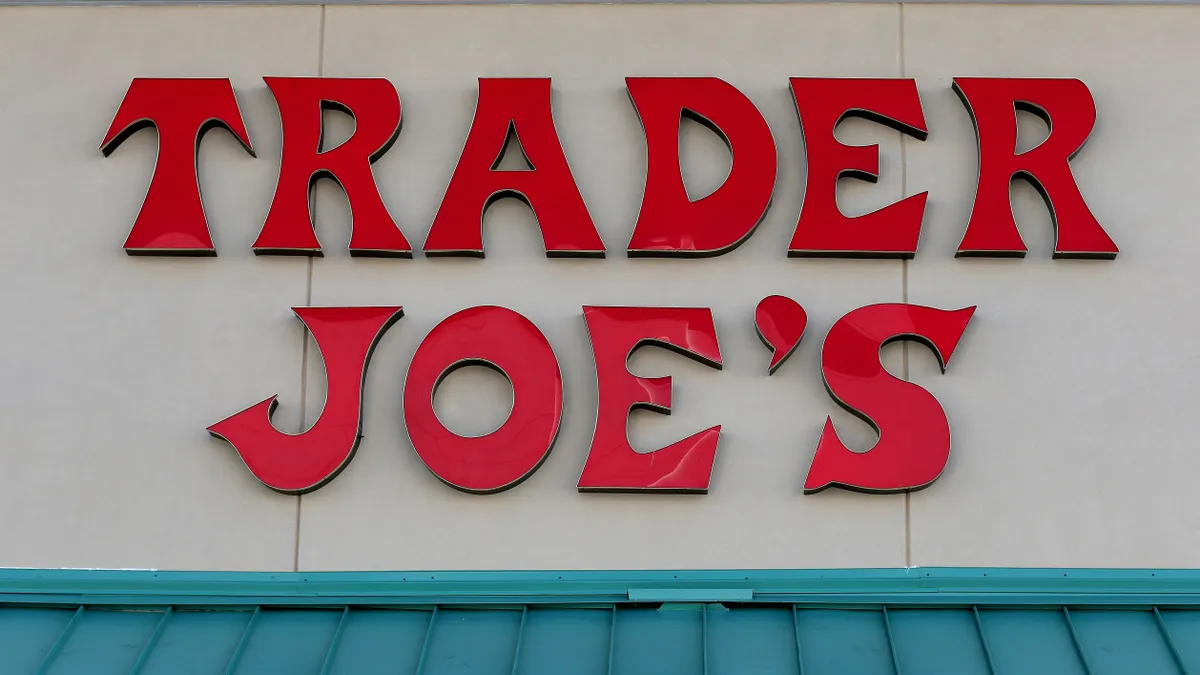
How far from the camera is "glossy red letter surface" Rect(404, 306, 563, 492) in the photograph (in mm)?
6586

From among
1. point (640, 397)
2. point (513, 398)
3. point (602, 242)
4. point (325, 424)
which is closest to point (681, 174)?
point (602, 242)

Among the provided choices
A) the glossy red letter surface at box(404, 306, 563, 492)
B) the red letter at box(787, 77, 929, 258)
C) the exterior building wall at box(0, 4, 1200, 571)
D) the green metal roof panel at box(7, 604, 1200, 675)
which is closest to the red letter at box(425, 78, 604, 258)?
the exterior building wall at box(0, 4, 1200, 571)

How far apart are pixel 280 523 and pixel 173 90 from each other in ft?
8.74

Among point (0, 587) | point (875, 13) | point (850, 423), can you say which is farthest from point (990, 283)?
point (0, 587)

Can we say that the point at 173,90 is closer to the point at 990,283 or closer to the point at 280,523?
the point at 280,523

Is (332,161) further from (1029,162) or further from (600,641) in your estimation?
(1029,162)

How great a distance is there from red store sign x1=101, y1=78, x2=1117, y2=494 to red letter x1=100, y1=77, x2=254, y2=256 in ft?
0.04

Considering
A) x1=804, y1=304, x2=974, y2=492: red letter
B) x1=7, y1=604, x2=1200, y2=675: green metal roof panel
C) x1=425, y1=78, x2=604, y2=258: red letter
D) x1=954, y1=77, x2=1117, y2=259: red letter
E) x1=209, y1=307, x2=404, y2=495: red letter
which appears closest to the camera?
x1=7, y1=604, x2=1200, y2=675: green metal roof panel

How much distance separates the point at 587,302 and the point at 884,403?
1.73 meters

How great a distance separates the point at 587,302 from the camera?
22.8ft

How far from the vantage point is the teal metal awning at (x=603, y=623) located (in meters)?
6.04

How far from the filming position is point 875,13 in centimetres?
734

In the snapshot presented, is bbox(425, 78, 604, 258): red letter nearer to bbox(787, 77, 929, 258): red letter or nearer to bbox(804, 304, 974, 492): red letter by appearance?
bbox(787, 77, 929, 258): red letter

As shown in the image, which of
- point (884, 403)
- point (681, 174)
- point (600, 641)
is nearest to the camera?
point (600, 641)
